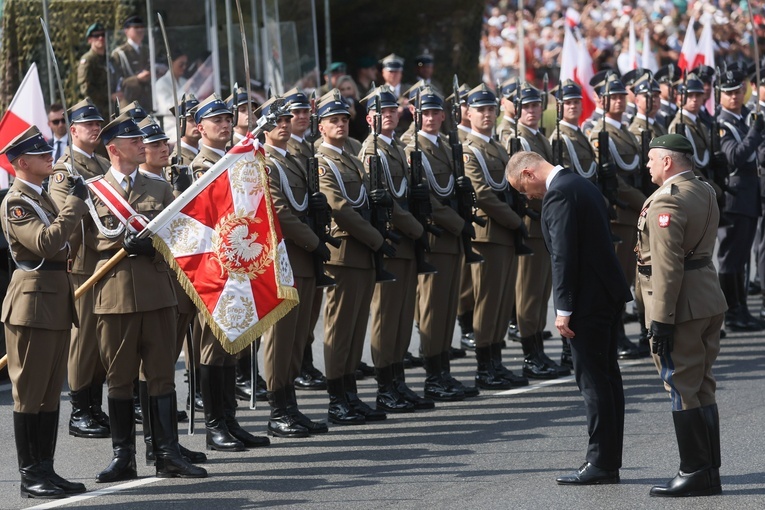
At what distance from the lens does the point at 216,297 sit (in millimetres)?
7840

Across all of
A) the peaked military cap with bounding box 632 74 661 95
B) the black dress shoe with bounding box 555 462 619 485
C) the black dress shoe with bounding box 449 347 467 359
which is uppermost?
the peaked military cap with bounding box 632 74 661 95

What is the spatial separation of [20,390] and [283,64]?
9.75m

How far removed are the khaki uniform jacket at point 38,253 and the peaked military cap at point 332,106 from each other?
2583mm

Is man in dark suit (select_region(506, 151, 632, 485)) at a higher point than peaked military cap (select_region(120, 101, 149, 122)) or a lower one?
lower

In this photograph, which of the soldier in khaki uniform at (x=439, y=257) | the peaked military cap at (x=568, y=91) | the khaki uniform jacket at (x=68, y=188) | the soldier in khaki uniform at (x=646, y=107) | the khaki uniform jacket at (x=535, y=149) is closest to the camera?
the khaki uniform jacket at (x=68, y=188)

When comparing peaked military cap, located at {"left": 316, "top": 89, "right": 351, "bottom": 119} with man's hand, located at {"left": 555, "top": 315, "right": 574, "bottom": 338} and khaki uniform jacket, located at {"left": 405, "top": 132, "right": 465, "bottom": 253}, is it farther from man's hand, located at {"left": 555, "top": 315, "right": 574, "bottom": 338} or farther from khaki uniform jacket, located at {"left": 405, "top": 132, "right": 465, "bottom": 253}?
man's hand, located at {"left": 555, "top": 315, "right": 574, "bottom": 338}

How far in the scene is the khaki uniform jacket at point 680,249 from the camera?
707 centimetres

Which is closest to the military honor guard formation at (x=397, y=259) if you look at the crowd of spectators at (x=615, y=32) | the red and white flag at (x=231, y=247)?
the red and white flag at (x=231, y=247)

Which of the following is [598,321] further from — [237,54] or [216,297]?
[237,54]

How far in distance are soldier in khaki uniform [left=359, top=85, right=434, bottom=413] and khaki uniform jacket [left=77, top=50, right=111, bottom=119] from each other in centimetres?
566

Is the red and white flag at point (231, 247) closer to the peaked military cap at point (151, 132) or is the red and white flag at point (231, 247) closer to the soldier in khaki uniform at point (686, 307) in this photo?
the peaked military cap at point (151, 132)

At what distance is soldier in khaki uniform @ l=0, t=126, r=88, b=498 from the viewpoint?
7.34 m

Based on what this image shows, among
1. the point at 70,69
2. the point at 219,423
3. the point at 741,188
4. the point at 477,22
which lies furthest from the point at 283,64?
the point at 219,423

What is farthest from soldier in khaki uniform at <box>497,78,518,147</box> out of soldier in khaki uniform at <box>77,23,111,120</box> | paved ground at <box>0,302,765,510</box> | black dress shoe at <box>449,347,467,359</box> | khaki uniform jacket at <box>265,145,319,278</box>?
soldier in khaki uniform at <box>77,23,111,120</box>
